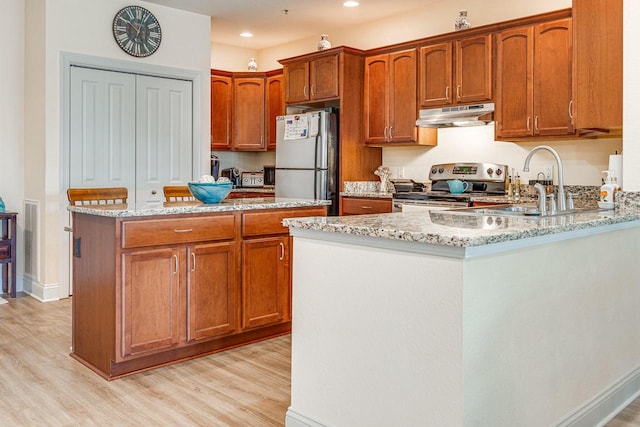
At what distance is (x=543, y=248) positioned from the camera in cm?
205

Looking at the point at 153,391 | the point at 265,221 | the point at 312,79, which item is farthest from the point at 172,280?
the point at 312,79

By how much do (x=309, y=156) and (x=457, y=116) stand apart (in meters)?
1.60

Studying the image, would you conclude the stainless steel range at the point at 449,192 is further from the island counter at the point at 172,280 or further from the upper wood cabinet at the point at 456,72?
the island counter at the point at 172,280

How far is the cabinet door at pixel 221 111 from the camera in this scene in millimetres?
6516

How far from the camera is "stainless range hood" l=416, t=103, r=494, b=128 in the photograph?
4.56 m

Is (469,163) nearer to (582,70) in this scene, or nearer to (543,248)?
(582,70)

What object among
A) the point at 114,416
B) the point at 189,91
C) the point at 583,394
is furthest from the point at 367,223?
the point at 189,91

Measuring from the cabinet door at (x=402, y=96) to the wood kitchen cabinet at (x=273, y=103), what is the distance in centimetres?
159

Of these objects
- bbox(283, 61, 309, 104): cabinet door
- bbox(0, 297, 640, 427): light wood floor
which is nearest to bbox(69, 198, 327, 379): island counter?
bbox(0, 297, 640, 427): light wood floor

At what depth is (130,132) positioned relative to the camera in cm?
514

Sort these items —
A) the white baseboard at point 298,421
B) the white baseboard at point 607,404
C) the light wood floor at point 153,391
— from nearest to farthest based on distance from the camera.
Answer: the white baseboard at point 298,421
the white baseboard at point 607,404
the light wood floor at point 153,391

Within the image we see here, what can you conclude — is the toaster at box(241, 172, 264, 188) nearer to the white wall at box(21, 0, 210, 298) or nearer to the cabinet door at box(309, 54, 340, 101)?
the cabinet door at box(309, 54, 340, 101)

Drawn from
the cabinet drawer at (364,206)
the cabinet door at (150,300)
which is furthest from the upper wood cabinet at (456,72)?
the cabinet door at (150,300)

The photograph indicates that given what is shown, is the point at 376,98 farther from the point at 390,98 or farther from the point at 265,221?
the point at 265,221
